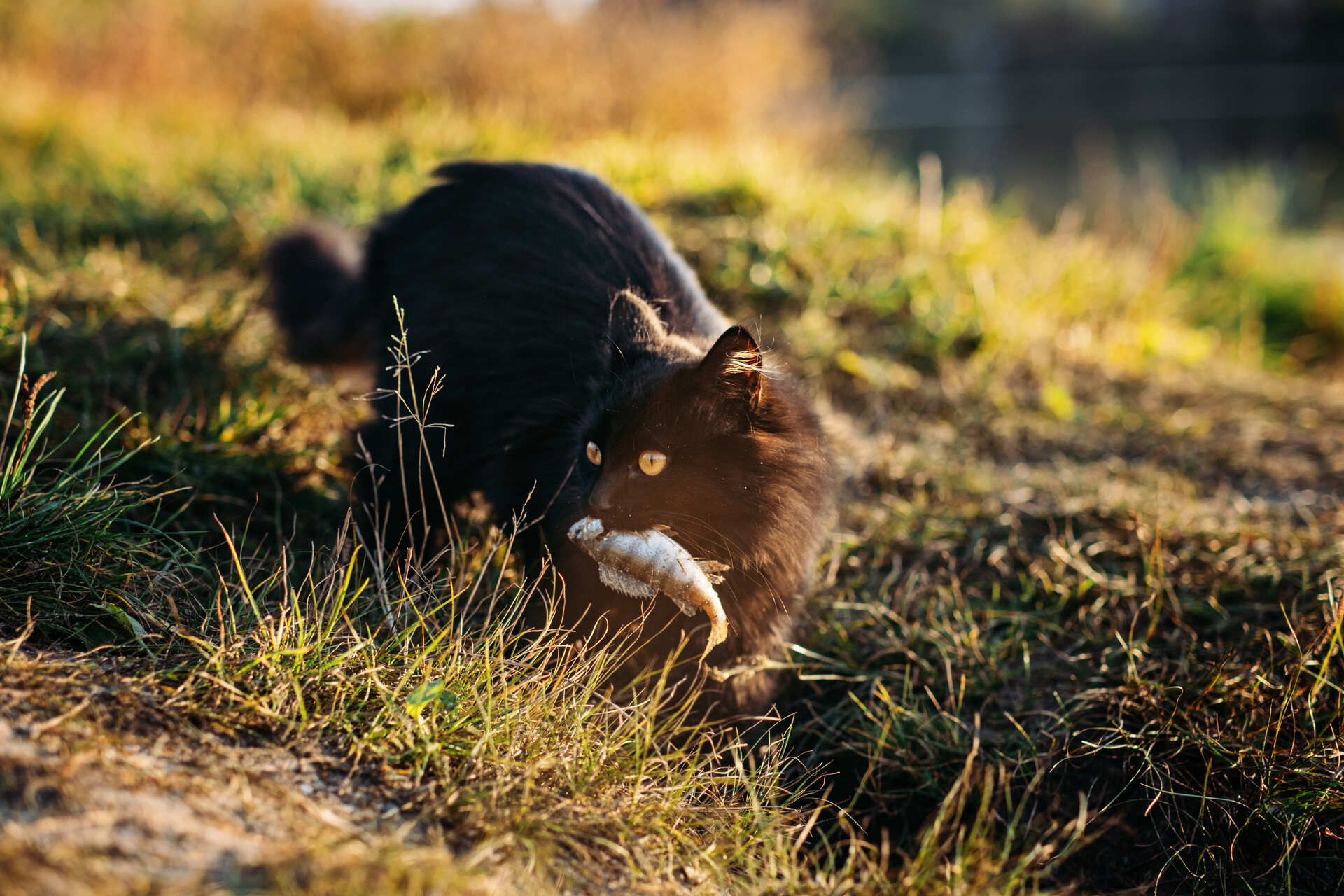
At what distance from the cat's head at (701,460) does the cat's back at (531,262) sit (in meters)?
0.43

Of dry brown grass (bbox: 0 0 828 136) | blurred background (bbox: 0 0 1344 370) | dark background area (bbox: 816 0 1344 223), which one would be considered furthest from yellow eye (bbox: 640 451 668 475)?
dark background area (bbox: 816 0 1344 223)

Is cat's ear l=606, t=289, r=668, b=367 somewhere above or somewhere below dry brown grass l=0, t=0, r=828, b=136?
below

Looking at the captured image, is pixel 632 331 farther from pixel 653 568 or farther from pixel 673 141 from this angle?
pixel 673 141

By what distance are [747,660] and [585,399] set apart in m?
0.84

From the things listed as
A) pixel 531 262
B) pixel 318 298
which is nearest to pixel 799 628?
pixel 531 262

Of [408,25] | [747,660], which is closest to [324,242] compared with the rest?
[747,660]

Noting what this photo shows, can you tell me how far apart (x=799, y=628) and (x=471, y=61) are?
619 centimetres

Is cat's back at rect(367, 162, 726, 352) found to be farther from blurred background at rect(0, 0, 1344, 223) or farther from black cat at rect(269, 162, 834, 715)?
blurred background at rect(0, 0, 1344, 223)

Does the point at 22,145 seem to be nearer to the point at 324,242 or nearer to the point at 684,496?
the point at 324,242

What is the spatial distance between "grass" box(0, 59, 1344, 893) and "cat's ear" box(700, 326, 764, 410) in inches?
25.7

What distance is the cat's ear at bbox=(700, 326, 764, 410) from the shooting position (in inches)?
87.3

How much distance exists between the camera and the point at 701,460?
240 cm

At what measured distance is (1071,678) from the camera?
281cm

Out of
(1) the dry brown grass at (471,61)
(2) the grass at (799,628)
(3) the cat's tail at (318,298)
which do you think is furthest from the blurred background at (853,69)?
(3) the cat's tail at (318,298)
